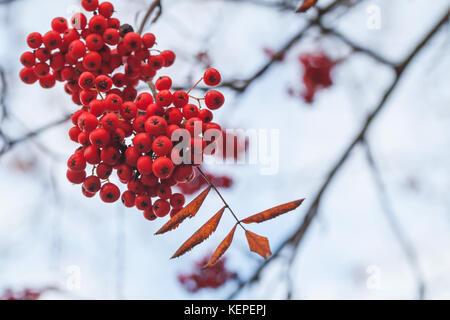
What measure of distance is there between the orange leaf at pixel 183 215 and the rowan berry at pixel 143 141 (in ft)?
0.73

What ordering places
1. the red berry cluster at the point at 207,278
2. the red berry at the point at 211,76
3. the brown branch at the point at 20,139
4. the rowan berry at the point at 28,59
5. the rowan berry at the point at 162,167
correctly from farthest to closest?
the red berry cluster at the point at 207,278 → the brown branch at the point at 20,139 → the rowan berry at the point at 28,59 → the red berry at the point at 211,76 → the rowan berry at the point at 162,167

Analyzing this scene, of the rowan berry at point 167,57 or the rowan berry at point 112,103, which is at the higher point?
the rowan berry at point 167,57

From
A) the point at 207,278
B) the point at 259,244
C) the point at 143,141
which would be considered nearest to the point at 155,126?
the point at 143,141

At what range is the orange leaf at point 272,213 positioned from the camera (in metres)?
1.09

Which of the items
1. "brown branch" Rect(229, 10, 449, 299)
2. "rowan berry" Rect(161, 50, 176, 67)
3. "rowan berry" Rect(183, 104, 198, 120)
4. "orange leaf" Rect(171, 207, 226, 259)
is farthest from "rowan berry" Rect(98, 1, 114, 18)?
"brown branch" Rect(229, 10, 449, 299)

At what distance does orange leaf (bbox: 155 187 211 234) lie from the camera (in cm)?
106

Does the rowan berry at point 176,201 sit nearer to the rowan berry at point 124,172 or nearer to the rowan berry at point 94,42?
the rowan berry at point 124,172

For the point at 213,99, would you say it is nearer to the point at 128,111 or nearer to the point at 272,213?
the point at 128,111

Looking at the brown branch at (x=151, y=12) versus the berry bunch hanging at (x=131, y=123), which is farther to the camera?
the brown branch at (x=151, y=12)

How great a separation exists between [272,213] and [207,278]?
1.85 meters

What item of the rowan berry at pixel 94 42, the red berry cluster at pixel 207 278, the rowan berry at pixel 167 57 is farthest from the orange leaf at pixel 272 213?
the red berry cluster at pixel 207 278

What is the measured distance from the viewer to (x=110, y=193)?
3.95ft

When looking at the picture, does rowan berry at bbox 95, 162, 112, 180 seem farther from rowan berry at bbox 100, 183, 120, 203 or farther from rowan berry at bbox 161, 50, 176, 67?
rowan berry at bbox 161, 50, 176, 67
